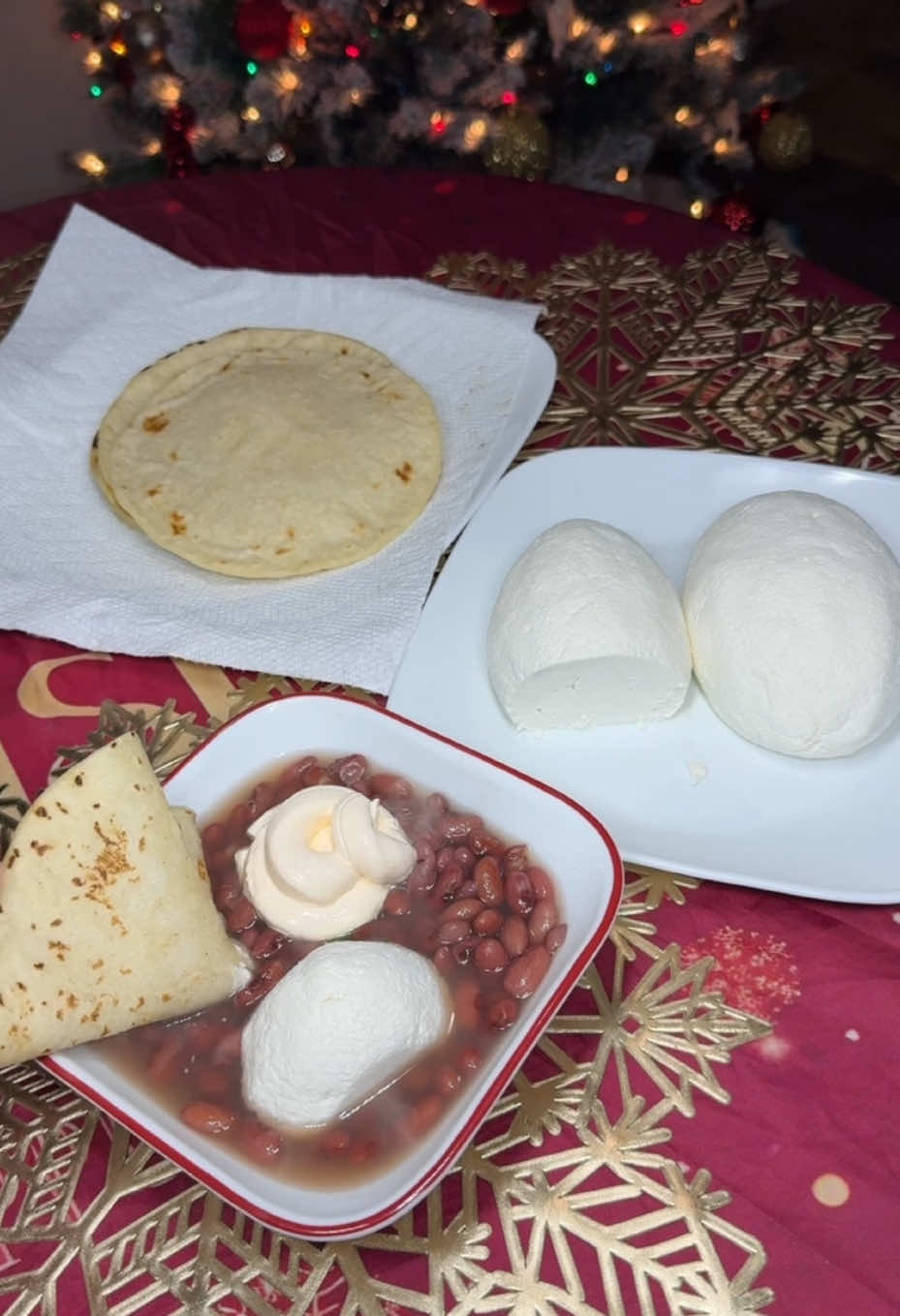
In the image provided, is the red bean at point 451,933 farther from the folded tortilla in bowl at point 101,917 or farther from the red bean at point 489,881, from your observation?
A: the folded tortilla in bowl at point 101,917

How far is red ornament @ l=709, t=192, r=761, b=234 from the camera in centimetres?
346

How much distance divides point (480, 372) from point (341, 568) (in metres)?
0.48

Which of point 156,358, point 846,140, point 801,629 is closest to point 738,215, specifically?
point 846,140

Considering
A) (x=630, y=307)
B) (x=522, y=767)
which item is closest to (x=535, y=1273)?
(x=522, y=767)

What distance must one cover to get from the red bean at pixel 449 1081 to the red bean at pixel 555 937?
149 mm

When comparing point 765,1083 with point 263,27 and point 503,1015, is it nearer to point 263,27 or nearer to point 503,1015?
point 503,1015

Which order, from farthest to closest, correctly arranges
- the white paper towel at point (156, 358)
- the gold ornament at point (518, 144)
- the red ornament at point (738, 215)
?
the red ornament at point (738, 215) < the gold ornament at point (518, 144) < the white paper towel at point (156, 358)

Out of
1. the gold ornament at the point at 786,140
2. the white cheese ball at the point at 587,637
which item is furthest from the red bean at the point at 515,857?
the gold ornament at the point at 786,140

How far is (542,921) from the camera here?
1145 mm

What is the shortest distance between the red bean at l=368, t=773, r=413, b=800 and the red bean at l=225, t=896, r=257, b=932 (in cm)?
18

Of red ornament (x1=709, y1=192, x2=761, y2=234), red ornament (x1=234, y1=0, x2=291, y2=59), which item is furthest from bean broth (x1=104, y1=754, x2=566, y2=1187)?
red ornament (x1=709, y1=192, x2=761, y2=234)

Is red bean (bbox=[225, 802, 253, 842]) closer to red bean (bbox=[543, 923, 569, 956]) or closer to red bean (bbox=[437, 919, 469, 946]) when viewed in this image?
red bean (bbox=[437, 919, 469, 946])

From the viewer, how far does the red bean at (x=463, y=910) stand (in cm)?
117

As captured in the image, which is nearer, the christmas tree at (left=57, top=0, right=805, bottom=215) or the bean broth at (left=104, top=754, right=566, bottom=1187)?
the bean broth at (left=104, top=754, right=566, bottom=1187)
